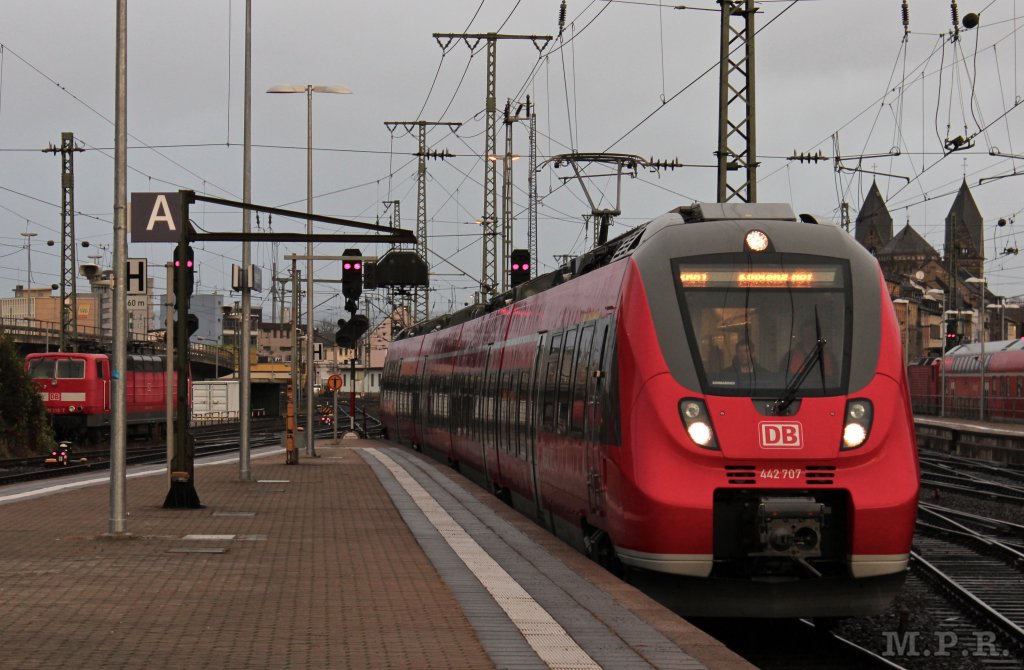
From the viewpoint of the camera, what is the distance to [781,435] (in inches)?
420

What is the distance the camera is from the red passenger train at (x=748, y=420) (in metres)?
10.6

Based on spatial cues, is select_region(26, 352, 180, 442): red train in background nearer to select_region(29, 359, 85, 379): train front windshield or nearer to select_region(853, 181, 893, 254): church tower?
select_region(29, 359, 85, 379): train front windshield

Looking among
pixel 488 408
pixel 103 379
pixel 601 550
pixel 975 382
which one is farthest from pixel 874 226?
pixel 601 550

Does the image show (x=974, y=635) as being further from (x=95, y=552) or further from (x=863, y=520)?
(x=95, y=552)

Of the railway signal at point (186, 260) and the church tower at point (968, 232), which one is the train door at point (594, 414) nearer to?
the railway signal at point (186, 260)

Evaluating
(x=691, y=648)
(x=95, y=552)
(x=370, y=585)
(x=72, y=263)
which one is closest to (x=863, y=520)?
(x=691, y=648)

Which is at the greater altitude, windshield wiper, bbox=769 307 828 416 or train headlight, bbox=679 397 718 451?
windshield wiper, bbox=769 307 828 416

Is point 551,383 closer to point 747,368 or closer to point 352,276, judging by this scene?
point 747,368

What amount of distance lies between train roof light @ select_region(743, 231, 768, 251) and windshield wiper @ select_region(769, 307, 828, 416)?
0.79m

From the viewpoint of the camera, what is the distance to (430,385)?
111 feet

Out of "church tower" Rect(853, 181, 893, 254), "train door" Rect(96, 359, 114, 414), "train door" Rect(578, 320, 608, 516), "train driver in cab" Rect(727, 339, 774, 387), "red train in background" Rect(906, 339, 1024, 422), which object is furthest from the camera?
"church tower" Rect(853, 181, 893, 254)

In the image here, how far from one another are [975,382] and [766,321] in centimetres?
5420

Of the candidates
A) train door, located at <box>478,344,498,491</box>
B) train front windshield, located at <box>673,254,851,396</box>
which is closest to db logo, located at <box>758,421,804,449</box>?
train front windshield, located at <box>673,254,851,396</box>

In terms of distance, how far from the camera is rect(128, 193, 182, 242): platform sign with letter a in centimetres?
1670
